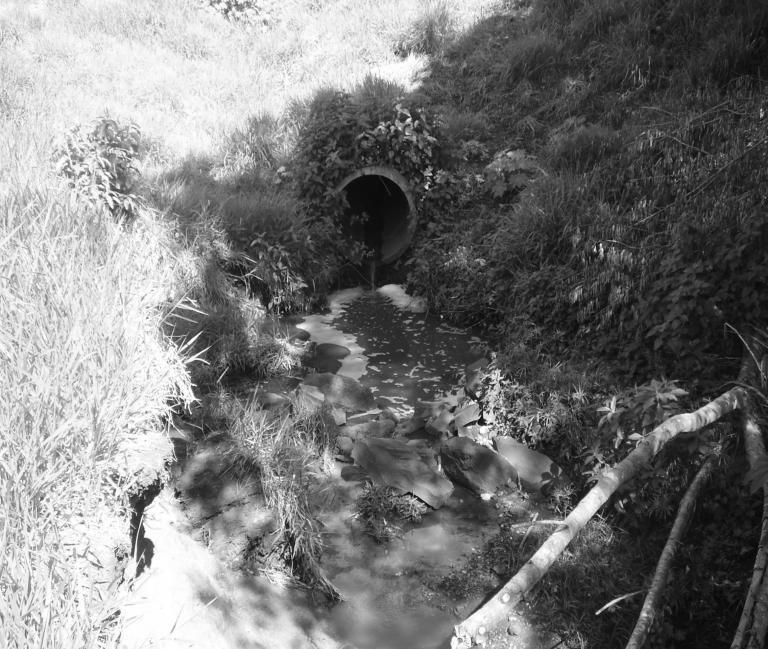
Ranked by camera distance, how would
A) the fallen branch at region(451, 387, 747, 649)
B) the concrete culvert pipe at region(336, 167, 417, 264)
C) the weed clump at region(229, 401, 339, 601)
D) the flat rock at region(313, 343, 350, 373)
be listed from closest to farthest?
the fallen branch at region(451, 387, 747, 649) → the weed clump at region(229, 401, 339, 601) → the flat rock at region(313, 343, 350, 373) → the concrete culvert pipe at region(336, 167, 417, 264)

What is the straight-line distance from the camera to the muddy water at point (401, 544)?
3.79m

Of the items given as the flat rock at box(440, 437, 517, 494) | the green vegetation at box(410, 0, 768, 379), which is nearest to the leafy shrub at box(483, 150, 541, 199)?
the green vegetation at box(410, 0, 768, 379)

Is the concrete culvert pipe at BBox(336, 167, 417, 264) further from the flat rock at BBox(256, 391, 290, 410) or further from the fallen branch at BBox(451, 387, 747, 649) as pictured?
the fallen branch at BBox(451, 387, 747, 649)

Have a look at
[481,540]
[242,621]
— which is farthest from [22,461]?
[481,540]

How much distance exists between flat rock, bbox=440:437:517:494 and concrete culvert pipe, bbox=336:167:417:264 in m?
3.73

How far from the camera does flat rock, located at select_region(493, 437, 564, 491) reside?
16.0ft

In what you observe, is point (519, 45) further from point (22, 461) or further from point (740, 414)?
point (22, 461)

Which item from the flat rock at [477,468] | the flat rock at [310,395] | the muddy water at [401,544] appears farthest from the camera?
the flat rock at [310,395]

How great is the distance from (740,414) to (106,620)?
132 inches

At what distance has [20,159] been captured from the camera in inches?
209

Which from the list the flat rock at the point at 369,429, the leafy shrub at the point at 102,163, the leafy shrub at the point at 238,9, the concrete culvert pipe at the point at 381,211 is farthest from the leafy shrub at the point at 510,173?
the leafy shrub at the point at 238,9

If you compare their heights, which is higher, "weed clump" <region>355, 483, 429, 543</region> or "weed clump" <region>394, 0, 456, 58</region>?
"weed clump" <region>394, 0, 456, 58</region>

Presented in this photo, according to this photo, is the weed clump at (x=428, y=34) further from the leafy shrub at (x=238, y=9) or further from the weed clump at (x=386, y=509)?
the weed clump at (x=386, y=509)

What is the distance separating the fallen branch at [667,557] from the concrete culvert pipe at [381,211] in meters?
4.98
